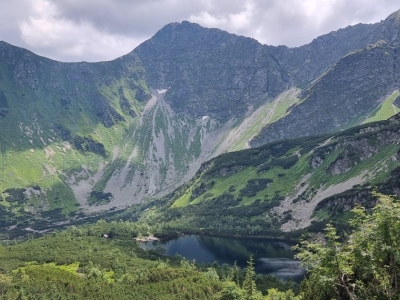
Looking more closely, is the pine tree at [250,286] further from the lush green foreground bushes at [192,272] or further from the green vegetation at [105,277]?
the lush green foreground bushes at [192,272]

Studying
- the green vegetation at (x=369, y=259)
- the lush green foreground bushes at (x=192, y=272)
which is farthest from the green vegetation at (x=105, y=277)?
the green vegetation at (x=369, y=259)

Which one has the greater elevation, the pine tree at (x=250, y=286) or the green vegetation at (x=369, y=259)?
the green vegetation at (x=369, y=259)

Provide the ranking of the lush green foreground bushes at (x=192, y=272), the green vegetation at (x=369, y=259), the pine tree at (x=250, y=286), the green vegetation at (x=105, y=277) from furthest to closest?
the green vegetation at (x=105, y=277) < the pine tree at (x=250, y=286) < the lush green foreground bushes at (x=192, y=272) < the green vegetation at (x=369, y=259)

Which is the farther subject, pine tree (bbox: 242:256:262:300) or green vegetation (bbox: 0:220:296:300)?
green vegetation (bbox: 0:220:296:300)

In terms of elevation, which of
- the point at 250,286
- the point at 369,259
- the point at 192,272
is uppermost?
the point at 369,259

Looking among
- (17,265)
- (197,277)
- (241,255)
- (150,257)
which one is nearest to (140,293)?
(197,277)

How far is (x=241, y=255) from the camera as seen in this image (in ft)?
624

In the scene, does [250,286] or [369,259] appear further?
[250,286]

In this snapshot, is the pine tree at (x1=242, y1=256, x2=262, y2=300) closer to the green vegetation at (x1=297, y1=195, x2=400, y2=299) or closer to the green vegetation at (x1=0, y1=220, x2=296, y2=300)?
the green vegetation at (x1=0, y1=220, x2=296, y2=300)

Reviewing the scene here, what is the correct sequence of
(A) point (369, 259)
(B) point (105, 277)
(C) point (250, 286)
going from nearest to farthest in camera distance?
(A) point (369, 259), (C) point (250, 286), (B) point (105, 277)

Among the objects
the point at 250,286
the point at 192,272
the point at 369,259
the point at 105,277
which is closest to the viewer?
the point at 369,259

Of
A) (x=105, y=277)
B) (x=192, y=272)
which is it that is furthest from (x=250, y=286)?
(x=105, y=277)

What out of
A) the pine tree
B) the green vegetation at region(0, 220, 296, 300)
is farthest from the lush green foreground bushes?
the pine tree

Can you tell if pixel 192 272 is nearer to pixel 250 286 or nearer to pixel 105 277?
pixel 105 277
